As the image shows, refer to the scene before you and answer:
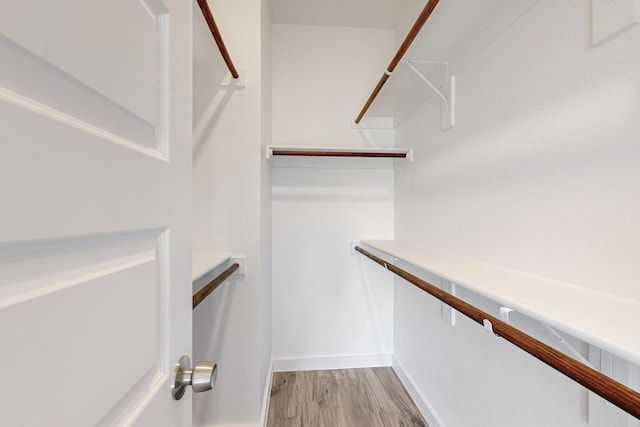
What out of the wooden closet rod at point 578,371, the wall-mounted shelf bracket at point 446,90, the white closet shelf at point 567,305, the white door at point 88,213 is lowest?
the wooden closet rod at point 578,371

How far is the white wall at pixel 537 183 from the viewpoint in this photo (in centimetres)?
60

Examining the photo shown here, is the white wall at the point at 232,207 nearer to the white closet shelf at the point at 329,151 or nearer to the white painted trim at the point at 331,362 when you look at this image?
the white closet shelf at the point at 329,151

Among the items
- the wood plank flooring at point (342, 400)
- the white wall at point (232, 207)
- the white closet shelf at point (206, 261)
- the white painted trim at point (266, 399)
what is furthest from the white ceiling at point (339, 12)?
the wood plank flooring at point (342, 400)

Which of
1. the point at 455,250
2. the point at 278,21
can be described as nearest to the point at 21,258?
the point at 455,250

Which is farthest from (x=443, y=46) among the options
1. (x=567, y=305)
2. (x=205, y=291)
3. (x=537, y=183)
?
(x=205, y=291)

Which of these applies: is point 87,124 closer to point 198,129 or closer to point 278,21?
point 198,129

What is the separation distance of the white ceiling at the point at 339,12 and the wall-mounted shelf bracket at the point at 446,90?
711 millimetres

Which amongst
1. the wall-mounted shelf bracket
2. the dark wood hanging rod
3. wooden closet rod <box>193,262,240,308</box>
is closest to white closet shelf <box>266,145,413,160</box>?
the dark wood hanging rod

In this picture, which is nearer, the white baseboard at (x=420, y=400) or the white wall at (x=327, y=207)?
the white baseboard at (x=420, y=400)

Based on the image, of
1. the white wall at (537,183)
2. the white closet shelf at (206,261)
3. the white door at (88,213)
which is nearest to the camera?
the white door at (88,213)

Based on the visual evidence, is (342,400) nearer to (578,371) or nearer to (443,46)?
(578,371)

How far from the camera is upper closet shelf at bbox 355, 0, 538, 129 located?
0.90 metres

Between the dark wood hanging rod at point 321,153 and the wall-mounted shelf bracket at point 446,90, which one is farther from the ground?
the wall-mounted shelf bracket at point 446,90

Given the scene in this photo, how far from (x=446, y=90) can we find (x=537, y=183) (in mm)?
642
